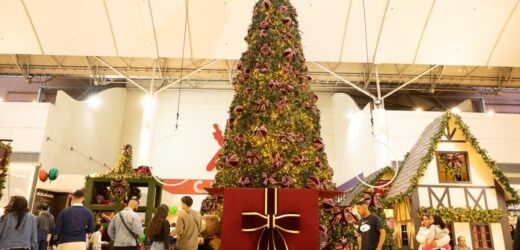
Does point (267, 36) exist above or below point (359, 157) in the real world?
below

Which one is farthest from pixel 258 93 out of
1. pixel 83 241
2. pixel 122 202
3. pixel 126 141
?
pixel 126 141

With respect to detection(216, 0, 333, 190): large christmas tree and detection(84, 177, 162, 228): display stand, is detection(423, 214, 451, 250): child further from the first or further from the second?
detection(84, 177, 162, 228): display stand

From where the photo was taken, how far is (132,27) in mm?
11742

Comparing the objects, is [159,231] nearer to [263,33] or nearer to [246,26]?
[263,33]

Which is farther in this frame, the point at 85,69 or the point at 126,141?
the point at 126,141

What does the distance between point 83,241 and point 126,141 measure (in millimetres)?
13694

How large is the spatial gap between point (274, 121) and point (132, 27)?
975cm

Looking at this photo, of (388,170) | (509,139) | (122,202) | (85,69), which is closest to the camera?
(122,202)

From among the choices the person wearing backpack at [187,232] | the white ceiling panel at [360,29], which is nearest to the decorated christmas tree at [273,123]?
the person wearing backpack at [187,232]

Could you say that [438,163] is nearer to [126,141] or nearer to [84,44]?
[84,44]

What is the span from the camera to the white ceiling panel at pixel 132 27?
11352 mm

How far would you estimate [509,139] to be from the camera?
13383mm

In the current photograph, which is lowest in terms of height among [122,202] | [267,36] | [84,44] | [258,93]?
[122,202]

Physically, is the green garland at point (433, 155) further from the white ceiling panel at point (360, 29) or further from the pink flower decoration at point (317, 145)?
the pink flower decoration at point (317, 145)
